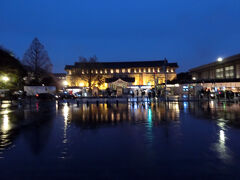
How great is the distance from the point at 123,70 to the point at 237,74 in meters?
65.7

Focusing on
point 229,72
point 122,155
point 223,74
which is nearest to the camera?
point 122,155

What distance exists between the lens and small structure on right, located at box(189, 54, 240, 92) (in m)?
47.5

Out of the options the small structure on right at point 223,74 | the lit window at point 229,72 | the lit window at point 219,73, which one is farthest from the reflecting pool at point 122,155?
the lit window at point 219,73

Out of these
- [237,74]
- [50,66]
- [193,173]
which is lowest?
[193,173]

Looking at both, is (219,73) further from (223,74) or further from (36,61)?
(36,61)

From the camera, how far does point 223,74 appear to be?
6009 cm

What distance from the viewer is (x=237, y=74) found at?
173ft

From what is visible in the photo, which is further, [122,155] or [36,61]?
[36,61]

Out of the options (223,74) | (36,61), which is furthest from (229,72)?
(36,61)

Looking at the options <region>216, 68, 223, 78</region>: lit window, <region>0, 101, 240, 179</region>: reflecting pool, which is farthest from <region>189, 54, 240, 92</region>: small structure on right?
<region>0, 101, 240, 179</region>: reflecting pool

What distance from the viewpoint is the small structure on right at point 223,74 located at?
156ft

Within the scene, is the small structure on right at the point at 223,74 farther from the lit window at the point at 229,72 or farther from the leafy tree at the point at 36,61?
the leafy tree at the point at 36,61

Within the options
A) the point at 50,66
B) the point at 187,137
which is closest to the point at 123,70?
the point at 50,66

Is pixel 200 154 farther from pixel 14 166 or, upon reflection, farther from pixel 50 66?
pixel 50 66
